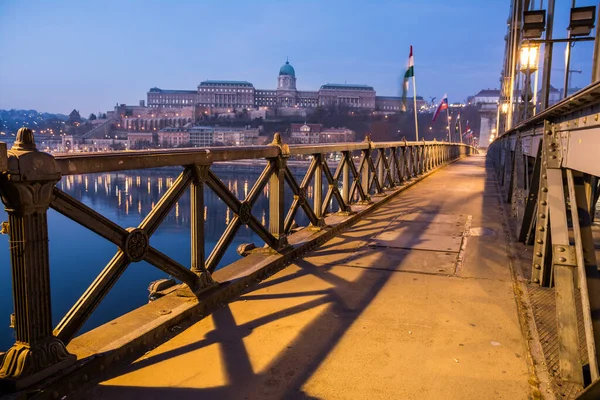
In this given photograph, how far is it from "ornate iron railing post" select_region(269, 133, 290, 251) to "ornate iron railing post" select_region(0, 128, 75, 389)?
2.76m

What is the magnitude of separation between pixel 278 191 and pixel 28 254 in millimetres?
2902

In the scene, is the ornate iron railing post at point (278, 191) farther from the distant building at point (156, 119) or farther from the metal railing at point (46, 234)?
the distant building at point (156, 119)

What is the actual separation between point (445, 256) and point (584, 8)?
25.6 ft

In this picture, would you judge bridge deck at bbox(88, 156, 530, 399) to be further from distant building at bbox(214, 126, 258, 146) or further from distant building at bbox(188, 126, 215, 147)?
distant building at bbox(188, 126, 215, 147)

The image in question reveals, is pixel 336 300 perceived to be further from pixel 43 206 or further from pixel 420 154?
pixel 420 154

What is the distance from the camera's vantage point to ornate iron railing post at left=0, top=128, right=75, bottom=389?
217 cm

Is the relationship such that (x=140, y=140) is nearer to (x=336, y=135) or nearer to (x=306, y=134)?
(x=306, y=134)

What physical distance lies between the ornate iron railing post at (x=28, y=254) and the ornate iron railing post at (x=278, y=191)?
2764 millimetres

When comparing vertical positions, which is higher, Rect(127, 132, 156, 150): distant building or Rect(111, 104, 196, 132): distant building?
Rect(111, 104, 196, 132): distant building

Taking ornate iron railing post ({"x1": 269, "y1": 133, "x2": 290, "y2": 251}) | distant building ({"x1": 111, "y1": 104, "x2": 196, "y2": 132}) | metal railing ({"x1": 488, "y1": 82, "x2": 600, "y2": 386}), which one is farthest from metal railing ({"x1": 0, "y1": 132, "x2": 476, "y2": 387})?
distant building ({"x1": 111, "y1": 104, "x2": 196, "y2": 132})

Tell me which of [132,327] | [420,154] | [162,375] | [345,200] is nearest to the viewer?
[162,375]

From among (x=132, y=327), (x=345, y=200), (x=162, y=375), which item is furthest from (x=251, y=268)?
(x=345, y=200)

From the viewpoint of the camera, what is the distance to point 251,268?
14.9ft

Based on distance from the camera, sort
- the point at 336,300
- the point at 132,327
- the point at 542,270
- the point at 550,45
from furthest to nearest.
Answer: the point at 550,45 < the point at 542,270 < the point at 336,300 < the point at 132,327
